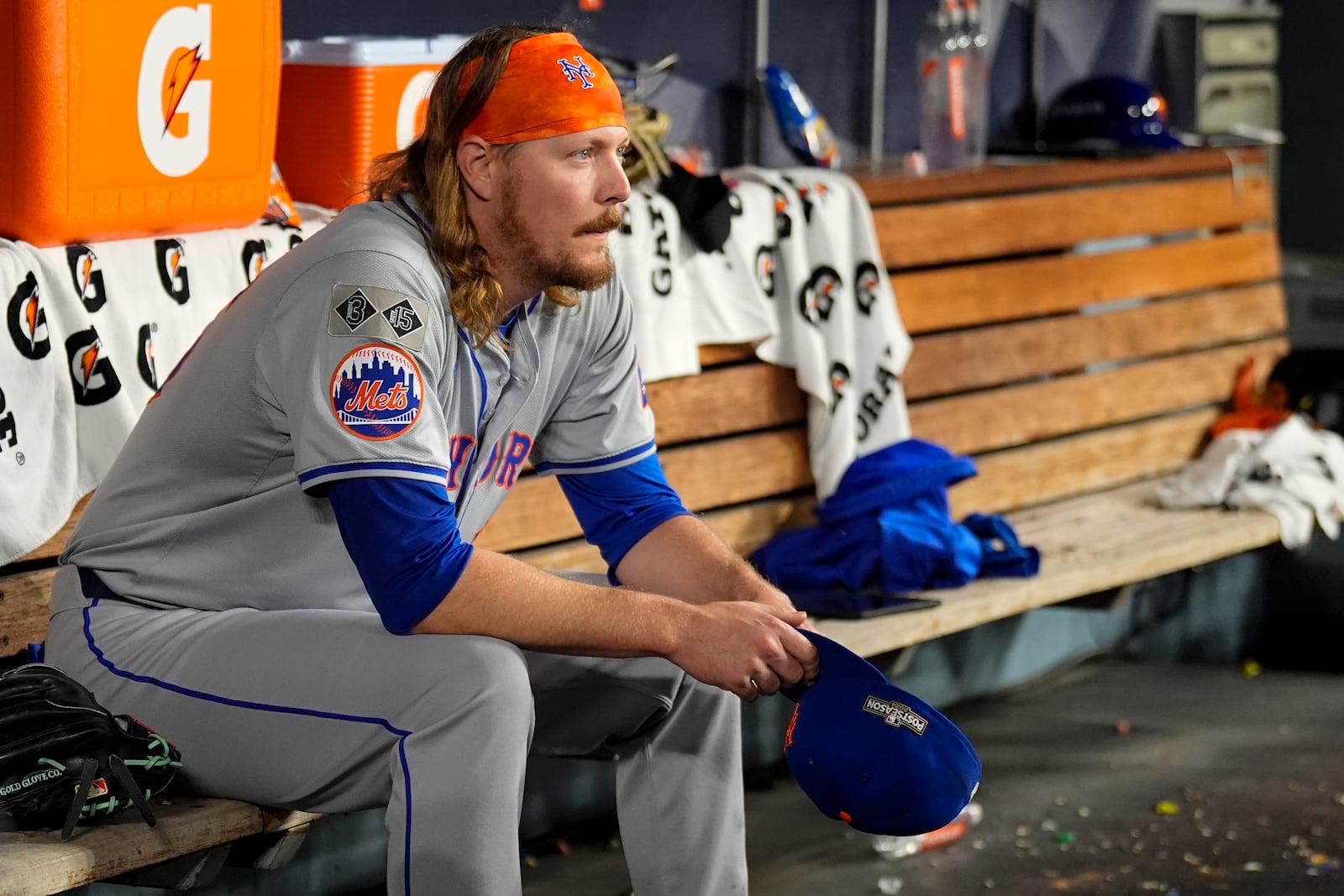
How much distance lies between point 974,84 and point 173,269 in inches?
91.4

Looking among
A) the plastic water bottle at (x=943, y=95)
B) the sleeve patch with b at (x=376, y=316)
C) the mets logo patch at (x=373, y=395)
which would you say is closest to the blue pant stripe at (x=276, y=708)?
the mets logo patch at (x=373, y=395)

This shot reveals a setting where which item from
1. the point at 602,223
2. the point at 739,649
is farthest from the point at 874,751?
the point at 602,223

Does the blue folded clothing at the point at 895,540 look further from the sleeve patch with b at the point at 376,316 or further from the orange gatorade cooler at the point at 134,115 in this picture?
the sleeve patch with b at the point at 376,316

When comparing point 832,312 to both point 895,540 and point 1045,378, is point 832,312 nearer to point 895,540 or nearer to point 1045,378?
point 895,540

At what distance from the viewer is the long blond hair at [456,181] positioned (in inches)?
82.3

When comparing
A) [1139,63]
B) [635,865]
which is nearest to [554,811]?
[635,865]

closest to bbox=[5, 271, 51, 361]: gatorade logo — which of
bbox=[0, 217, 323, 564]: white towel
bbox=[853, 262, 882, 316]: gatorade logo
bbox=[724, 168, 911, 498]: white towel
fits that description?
bbox=[0, 217, 323, 564]: white towel

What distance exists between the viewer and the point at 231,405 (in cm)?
202

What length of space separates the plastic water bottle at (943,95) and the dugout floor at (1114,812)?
1.29 metres

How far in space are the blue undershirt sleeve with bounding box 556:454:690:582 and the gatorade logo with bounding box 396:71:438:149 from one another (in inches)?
29.9

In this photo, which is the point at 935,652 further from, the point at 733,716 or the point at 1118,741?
the point at 733,716

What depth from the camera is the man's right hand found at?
2010 mm

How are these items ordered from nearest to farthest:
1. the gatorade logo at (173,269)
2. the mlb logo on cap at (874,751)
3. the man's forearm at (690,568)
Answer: the mlb logo on cap at (874,751), the man's forearm at (690,568), the gatorade logo at (173,269)

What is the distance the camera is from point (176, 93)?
2434 mm
